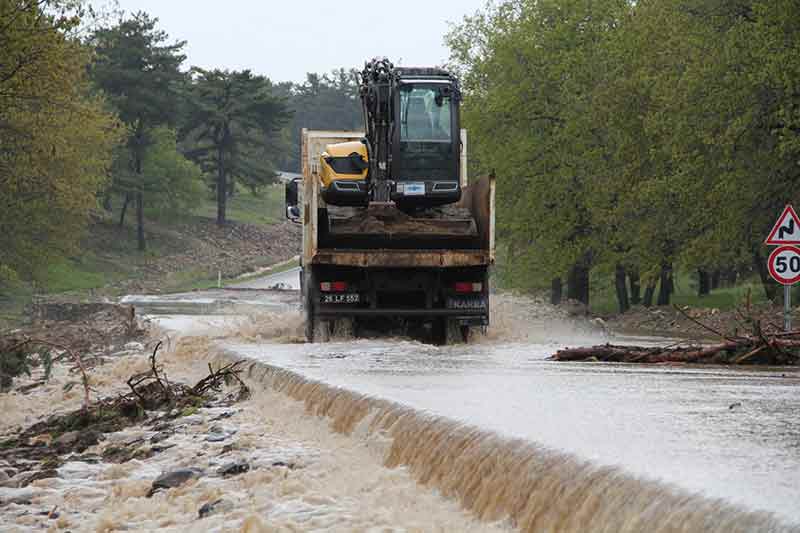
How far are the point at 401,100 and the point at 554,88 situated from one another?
25.2 m

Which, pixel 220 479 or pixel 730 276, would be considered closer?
pixel 220 479

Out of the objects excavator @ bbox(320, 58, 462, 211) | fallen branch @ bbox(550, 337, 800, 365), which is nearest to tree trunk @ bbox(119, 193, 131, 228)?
excavator @ bbox(320, 58, 462, 211)

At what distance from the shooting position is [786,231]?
22.4 m

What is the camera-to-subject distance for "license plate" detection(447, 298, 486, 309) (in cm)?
1927

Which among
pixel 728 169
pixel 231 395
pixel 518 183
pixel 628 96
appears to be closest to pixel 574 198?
pixel 518 183

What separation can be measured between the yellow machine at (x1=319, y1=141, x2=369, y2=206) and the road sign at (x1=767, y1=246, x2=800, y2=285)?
707 centimetres

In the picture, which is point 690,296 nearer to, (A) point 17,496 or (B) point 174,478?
(B) point 174,478

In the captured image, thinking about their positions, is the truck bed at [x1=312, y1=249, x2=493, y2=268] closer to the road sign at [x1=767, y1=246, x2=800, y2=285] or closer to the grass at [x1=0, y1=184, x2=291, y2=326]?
the road sign at [x1=767, y1=246, x2=800, y2=285]

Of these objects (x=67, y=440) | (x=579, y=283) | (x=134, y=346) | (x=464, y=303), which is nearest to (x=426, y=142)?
(x=464, y=303)

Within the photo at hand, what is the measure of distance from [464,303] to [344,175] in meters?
3.10

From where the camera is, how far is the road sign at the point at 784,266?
22.1 m

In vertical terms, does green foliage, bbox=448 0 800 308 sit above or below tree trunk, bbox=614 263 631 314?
above

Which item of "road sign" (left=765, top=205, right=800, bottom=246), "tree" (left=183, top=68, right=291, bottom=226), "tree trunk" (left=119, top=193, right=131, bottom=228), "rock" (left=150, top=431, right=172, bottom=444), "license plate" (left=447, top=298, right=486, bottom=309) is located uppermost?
"tree" (left=183, top=68, right=291, bottom=226)

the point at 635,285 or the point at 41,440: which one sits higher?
the point at 635,285
